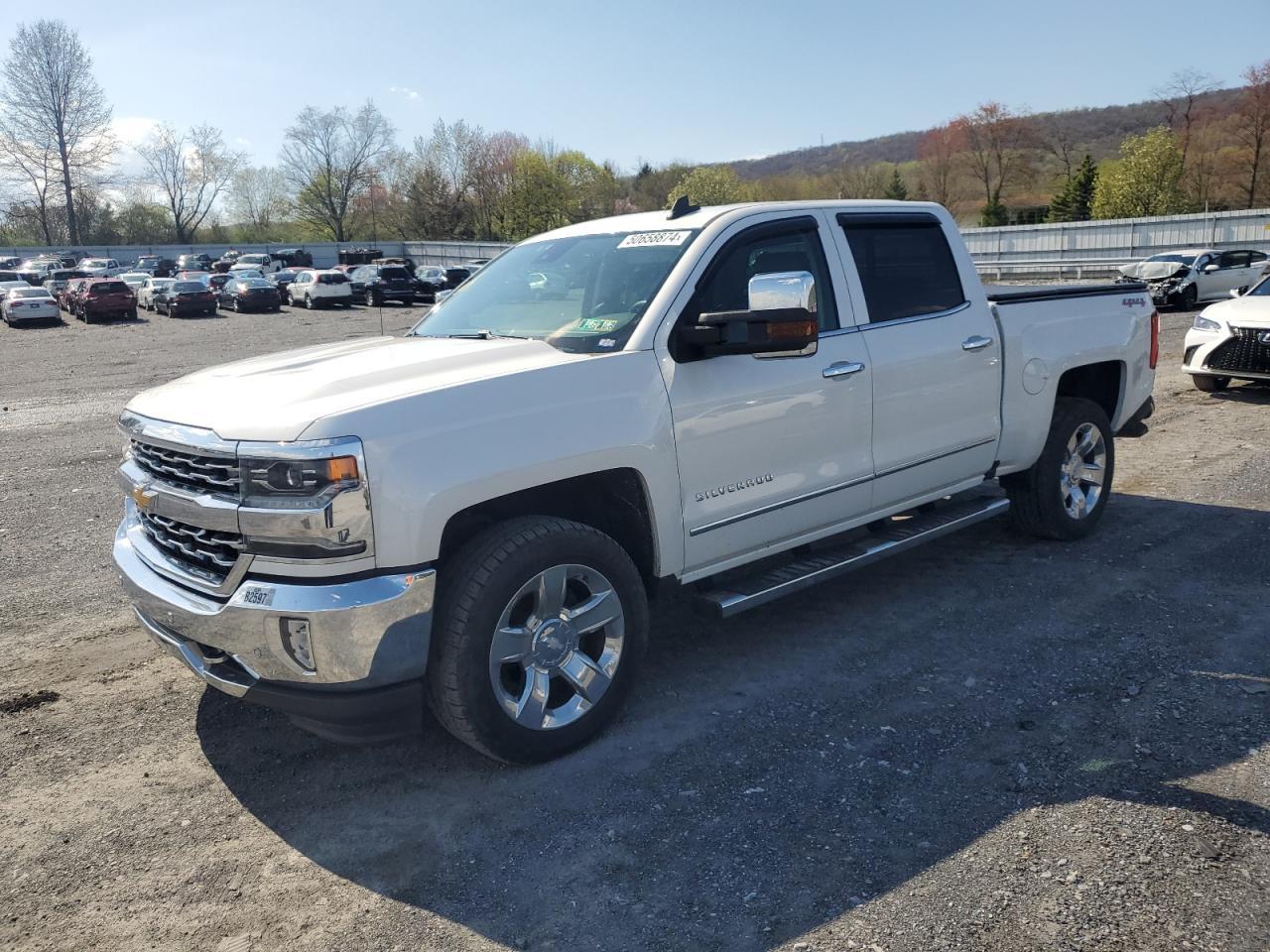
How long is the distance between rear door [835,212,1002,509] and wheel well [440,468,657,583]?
55.2 inches

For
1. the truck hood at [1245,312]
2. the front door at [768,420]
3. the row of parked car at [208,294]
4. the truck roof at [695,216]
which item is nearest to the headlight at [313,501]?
the front door at [768,420]

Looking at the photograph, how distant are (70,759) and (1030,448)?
5.09m

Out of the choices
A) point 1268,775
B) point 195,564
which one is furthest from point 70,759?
point 1268,775

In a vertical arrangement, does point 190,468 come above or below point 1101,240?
below

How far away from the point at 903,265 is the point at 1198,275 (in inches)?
898

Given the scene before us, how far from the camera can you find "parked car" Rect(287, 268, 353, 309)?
137 ft

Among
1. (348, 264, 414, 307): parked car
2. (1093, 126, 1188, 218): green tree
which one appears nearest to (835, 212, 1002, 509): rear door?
(348, 264, 414, 307): parked car

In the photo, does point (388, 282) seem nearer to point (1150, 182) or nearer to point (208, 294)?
point (208, 294)

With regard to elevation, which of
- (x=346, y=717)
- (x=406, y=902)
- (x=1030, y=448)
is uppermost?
(x=1030, y=448)

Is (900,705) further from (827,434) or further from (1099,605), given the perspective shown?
(1099,605)

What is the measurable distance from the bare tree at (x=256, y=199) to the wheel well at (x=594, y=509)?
111761 mm

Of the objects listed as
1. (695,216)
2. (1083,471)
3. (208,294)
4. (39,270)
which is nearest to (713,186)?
(39,270)

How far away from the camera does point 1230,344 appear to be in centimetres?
1105

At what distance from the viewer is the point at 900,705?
13.6 ft
